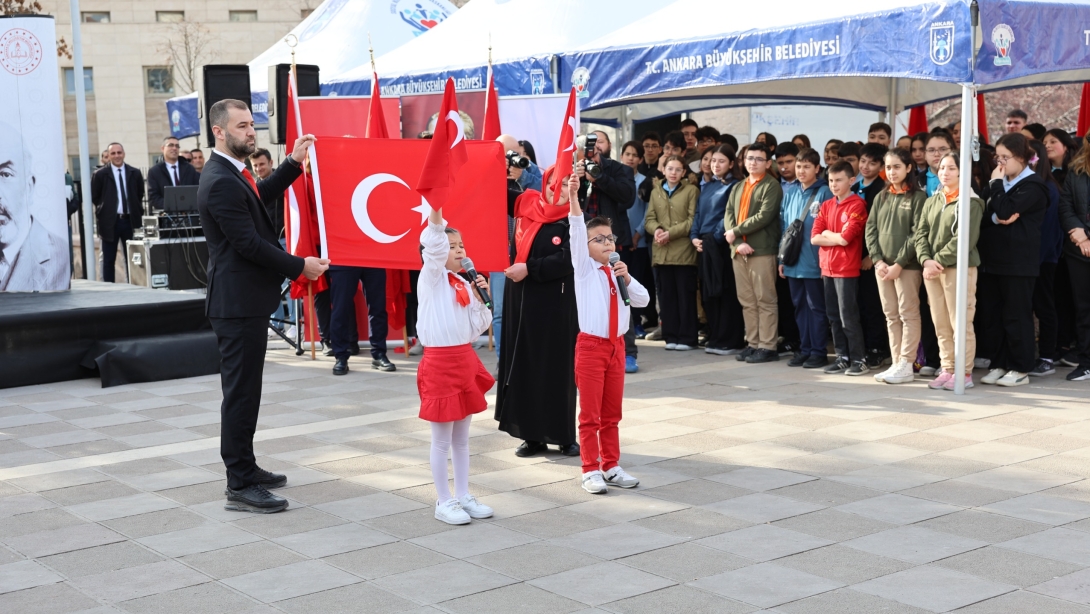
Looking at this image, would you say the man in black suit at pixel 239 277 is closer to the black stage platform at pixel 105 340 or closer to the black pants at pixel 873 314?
the black stage platform at pixel 105 340

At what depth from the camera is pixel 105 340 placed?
9.92 meters

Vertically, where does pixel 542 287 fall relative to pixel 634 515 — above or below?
above

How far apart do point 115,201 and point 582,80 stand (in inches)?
299

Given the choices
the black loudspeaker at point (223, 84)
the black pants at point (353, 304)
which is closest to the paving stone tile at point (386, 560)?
the black pants at point (353, 304)

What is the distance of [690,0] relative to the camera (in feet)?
33.7

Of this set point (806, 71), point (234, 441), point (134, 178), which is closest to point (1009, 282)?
point (806, 71)

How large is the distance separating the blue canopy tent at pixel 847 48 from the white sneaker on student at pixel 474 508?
4304mm

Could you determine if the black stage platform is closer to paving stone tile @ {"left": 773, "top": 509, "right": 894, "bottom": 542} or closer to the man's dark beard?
the man's dark beard

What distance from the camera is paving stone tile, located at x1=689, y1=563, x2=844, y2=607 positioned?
4.39 metres

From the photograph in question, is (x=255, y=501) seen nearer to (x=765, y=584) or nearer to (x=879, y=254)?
(x=765, y=584)

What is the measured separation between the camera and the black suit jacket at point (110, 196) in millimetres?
14906

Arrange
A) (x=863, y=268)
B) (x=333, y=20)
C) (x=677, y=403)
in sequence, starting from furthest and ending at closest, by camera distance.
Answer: (x=333, y=20) < (x=863, y=268) < (x=677, y=403)

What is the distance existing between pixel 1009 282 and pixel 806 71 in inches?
87.9

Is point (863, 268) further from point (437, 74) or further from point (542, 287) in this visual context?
point (437, 74)
